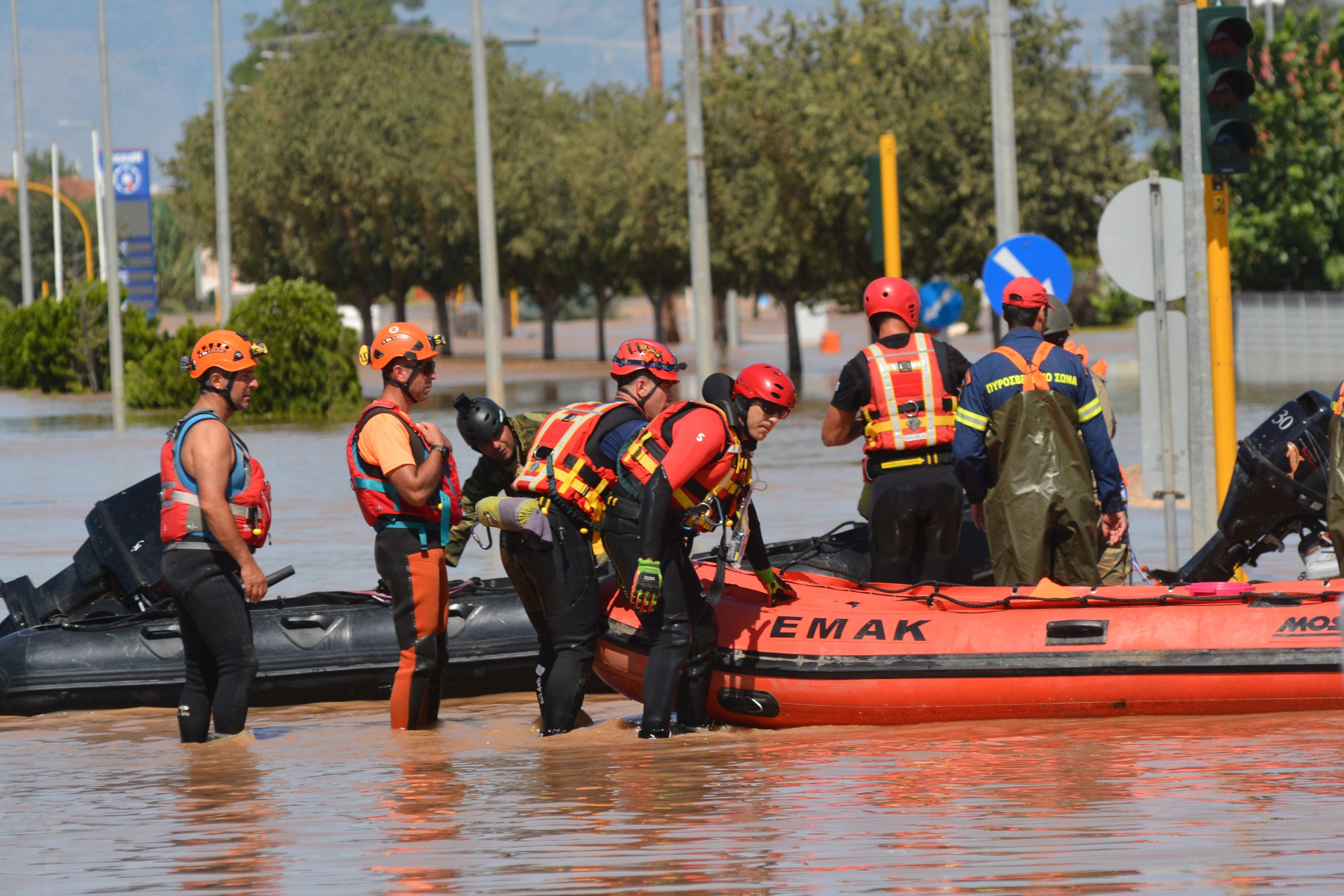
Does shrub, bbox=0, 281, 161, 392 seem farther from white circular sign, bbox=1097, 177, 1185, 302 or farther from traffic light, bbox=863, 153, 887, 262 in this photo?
white circular sign, bbox=1097, 177, 1185, 302

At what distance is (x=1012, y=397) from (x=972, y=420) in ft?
0.70

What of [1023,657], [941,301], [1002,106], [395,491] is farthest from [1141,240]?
[941,301]

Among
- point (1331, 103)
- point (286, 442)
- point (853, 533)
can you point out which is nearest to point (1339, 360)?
point (1331, 103)

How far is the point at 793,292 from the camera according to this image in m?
46.6

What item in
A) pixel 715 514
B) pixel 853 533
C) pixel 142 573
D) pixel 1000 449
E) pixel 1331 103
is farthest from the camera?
pixel 1331 103

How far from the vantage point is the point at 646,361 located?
303 inches

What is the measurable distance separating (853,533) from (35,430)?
75.3ft

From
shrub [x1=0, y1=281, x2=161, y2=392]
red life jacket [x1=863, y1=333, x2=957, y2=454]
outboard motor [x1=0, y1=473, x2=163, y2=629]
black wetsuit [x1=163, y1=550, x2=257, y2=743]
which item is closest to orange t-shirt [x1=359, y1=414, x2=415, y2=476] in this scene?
black wetsuit [x1=163, y1=550, x2=257, y2=743]

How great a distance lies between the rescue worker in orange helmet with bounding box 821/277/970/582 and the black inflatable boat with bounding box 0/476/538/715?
173cm

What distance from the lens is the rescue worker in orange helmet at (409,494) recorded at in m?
7.75

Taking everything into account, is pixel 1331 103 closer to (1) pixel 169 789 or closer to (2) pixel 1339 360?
(2) pixel 1339 360

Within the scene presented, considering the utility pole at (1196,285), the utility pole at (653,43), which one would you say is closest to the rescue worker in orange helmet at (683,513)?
the utility pole at (1196,285)

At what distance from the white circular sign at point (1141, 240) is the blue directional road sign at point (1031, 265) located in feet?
1.82

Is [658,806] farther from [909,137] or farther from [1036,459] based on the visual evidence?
[909,137]
